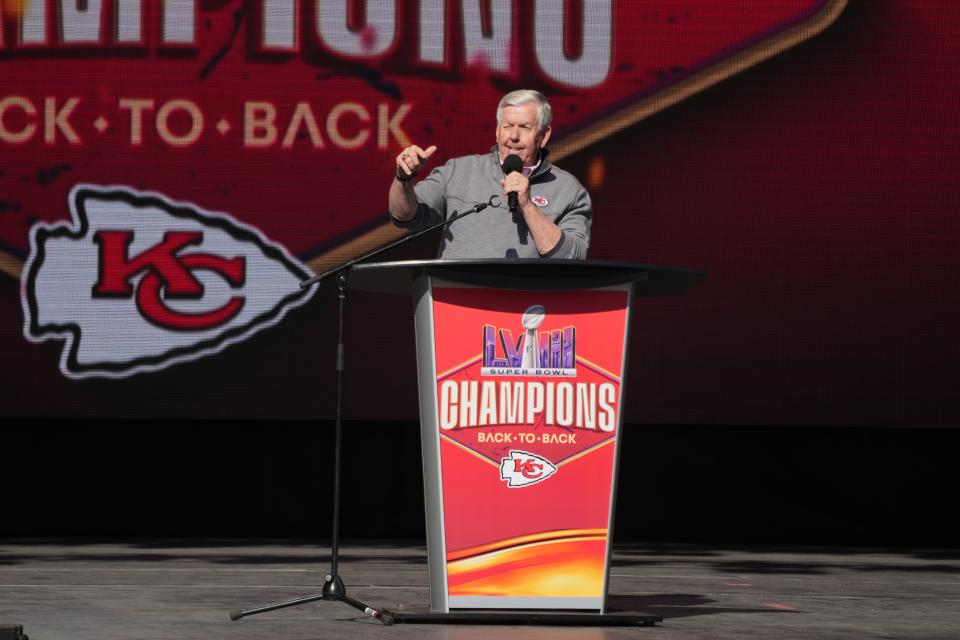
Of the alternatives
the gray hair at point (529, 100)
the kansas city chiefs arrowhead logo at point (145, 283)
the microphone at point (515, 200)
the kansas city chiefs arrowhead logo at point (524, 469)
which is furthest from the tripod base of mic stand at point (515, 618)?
the kansas city chiefs arrowhead logo at point (145, 283)

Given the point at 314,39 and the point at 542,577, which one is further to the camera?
the point at 314,39

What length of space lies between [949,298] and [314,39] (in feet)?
10.2

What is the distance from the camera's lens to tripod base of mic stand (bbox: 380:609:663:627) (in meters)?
3.76

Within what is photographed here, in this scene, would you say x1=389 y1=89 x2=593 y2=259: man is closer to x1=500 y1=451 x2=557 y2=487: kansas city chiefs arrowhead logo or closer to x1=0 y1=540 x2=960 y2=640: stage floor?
x1=500 y1=451 x2=557 y2=487: kansas city chiefs arrowhead logo

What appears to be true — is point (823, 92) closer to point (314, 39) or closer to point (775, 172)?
point (775, 172)

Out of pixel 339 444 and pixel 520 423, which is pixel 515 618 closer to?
pixel 520 423

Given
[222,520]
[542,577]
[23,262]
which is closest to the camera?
[542,577]

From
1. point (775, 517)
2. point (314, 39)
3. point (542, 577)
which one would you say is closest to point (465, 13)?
point (314, 39)

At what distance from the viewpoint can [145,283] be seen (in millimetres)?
6996

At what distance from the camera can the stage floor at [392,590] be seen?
12.6ft

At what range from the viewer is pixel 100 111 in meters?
7.05

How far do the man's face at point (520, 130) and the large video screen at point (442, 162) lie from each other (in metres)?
3.11

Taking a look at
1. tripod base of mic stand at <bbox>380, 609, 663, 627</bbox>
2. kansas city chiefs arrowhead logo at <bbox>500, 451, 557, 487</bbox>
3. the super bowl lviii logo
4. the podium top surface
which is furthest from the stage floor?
the podium top surface

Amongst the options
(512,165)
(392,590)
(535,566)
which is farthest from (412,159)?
(392,590)
